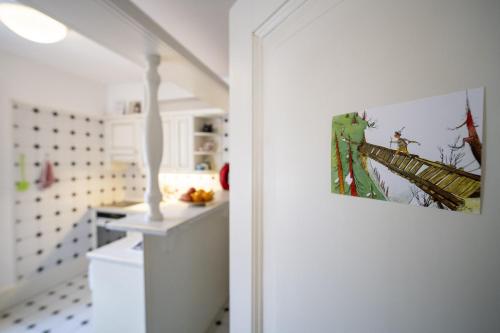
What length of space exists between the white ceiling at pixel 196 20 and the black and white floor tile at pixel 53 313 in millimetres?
2466

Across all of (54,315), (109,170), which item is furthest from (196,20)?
(54,315)

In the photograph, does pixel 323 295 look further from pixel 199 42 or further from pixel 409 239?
pixel 199 42

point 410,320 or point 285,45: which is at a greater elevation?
point 285,45

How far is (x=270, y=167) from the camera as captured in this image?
68 centimetres

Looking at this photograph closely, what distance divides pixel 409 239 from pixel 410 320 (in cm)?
15

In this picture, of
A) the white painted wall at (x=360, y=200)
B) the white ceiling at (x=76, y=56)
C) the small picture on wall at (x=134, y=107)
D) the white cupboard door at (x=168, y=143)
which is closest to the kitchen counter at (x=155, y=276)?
the white painted wall at (x=360, y=200)

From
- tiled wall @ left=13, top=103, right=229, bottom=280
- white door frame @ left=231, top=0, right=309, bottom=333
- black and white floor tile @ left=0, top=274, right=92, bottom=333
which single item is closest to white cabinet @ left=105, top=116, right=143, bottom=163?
tiled wall @ left=13, top=103, right=229, bottom=280

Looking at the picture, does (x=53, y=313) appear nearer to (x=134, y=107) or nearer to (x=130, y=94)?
(x=134, y=107)

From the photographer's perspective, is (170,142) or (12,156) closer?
(12,156)

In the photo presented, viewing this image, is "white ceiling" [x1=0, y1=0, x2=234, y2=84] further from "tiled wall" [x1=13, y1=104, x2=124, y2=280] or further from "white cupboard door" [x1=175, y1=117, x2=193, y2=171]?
"white cupboard door" [x1=175, y1=117, x2=193, y2=171]

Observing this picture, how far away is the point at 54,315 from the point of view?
6.20ft

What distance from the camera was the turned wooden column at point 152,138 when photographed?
122cm

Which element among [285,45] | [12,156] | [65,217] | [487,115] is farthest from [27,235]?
[487,115]

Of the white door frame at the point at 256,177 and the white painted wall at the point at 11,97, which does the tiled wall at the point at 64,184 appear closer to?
the white painted wall at the point at 11,97
